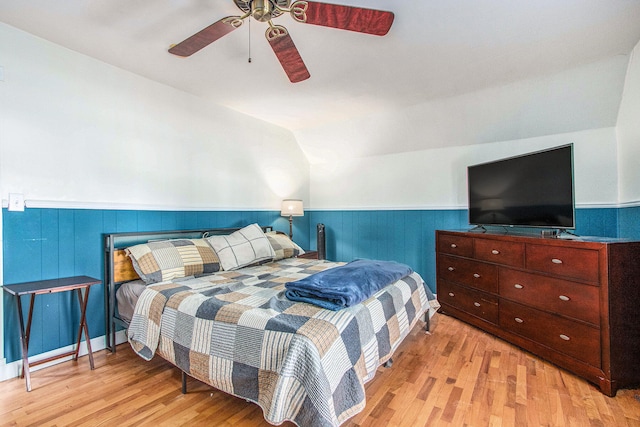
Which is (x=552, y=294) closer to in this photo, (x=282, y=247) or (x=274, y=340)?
(x=274, y=340)

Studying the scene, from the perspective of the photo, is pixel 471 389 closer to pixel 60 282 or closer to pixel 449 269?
pixel 449 269

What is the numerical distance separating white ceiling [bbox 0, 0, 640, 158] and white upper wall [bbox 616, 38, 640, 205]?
0.09 meters

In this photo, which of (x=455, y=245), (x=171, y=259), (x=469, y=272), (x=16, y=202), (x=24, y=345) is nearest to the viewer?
(x=24, y=345)

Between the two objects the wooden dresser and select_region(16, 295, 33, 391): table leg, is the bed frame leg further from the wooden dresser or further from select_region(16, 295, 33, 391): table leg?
select_region(16, 295, 33, 391): table leg

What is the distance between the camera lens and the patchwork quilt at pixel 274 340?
132 centimetres

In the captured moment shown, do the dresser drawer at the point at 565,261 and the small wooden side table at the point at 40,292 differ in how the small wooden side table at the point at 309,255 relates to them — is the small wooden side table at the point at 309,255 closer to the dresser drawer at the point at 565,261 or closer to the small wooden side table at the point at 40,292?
the small wooden side table at the point at 40,292

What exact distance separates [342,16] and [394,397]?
2.16m

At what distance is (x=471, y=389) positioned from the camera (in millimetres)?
1941

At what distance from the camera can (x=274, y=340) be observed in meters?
1.45

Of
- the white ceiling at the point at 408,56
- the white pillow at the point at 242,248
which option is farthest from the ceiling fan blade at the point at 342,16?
the white pillow at the point at 242,248

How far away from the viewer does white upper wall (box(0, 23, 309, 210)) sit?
85.2 inches

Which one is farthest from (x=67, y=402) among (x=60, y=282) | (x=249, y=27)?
(x=249, y=27)

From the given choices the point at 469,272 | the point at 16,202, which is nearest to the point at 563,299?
the point at 469,272

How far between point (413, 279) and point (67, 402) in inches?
98.9
